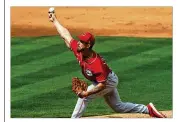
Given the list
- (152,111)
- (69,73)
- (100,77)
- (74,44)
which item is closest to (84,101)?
(100,77)

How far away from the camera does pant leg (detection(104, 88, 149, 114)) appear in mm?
14695

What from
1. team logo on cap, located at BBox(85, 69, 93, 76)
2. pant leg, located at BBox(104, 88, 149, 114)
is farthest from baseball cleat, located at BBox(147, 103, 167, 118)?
team logo on cap, located at BBox(85, 69, 93, 76)

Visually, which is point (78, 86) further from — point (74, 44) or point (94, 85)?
point (74, 44)

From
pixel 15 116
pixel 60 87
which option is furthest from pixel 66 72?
pixel 15 116

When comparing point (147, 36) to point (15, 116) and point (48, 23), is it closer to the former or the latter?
point (48, 23)

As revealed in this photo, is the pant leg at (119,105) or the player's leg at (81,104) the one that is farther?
the pant leg at (119,105)

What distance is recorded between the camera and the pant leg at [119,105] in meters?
14.7

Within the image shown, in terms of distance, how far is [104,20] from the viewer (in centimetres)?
1677

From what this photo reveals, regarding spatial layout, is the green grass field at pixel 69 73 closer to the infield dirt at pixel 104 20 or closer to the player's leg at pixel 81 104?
the infield dirt at pixel 104 20

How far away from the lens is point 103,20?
660 inches

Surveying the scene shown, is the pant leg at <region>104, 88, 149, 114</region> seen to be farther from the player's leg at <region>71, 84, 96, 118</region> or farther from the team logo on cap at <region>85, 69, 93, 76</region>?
the team logo on cap at <region>85, 69, 93, 76</region>

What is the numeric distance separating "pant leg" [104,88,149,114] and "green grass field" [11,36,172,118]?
2.45 feet

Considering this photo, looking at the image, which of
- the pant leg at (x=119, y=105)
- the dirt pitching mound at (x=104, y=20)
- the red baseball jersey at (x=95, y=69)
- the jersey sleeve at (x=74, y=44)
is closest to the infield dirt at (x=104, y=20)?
the dirt pitching mound at (x=104, y=20)

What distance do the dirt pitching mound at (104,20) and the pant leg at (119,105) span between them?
2.35 metres
